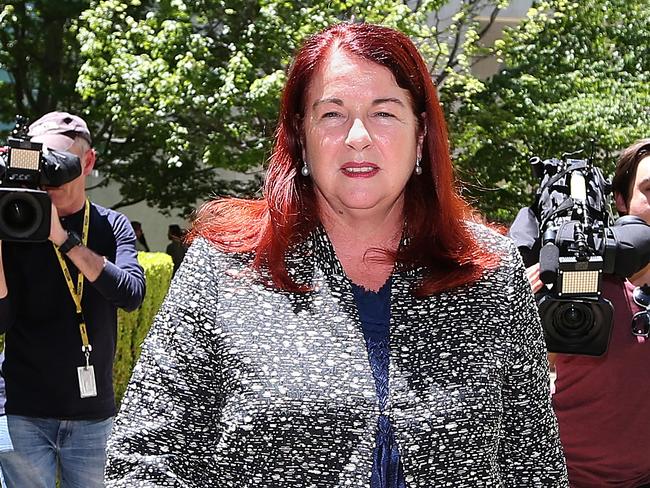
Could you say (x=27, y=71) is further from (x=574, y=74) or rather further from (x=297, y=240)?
(x=297, y=240)

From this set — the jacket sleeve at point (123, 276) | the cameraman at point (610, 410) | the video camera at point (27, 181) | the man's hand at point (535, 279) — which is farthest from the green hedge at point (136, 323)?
the cameraman at point (610, 410)

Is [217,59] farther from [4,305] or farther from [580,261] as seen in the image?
[580,261]

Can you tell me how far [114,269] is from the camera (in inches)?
157

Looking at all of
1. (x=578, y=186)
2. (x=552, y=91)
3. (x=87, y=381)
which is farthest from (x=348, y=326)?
(x=552, y=91)

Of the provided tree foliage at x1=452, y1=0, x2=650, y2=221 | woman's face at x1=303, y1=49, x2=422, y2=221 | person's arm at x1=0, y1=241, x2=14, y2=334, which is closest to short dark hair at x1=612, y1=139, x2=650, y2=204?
woman's face at x1=303, y1=49, x2=422, y2=221

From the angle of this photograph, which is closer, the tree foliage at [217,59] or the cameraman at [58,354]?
the cameraman at [58,354]

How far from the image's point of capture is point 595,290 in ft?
10.5

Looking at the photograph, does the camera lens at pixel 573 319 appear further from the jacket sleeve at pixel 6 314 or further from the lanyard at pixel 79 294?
the jacket sleeve at pixel 6 314

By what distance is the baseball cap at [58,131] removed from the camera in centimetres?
416

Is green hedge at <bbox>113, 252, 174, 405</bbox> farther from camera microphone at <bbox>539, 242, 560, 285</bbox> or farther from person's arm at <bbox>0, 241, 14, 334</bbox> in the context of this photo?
camera microphone at <bbox>539, 242, 560, 285</bbox>

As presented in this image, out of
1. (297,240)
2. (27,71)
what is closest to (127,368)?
(297,240)

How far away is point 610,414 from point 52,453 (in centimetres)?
223

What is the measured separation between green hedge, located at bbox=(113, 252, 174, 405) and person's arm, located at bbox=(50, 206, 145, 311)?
2182 mm

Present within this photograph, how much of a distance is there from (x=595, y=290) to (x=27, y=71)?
1635cm
